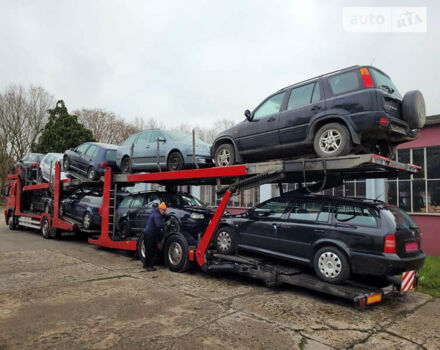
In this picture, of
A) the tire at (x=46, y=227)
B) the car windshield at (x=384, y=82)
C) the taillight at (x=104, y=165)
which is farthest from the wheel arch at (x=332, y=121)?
the tire at (x=46, y=227)

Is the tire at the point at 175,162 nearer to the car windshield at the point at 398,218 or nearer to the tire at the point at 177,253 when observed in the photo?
the tire at the point at 177,253

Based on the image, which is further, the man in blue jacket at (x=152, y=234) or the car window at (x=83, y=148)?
the car window at (x=83, y=148)

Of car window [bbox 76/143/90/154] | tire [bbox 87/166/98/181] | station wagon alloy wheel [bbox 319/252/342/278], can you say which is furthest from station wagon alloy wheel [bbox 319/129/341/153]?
car window [bbox 76/143/90/154]

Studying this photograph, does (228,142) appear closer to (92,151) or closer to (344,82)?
(344,82)

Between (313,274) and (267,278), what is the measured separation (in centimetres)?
77

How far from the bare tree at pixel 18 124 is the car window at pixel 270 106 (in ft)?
104

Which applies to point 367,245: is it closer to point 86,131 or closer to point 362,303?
point 362,303

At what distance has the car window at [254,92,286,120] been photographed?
6.46m

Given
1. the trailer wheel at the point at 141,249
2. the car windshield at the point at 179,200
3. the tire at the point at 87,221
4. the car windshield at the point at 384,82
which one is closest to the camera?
the car windshield at the point at 384,82

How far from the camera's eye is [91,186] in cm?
1138

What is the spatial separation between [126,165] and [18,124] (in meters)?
28.0

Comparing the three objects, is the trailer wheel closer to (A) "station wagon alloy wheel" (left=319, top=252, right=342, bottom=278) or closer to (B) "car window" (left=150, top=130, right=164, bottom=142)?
(B) "car window" (left=150, top=130, right=164, bottom=142)

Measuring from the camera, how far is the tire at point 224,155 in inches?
281

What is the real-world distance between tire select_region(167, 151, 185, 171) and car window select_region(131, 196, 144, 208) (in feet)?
4.14
